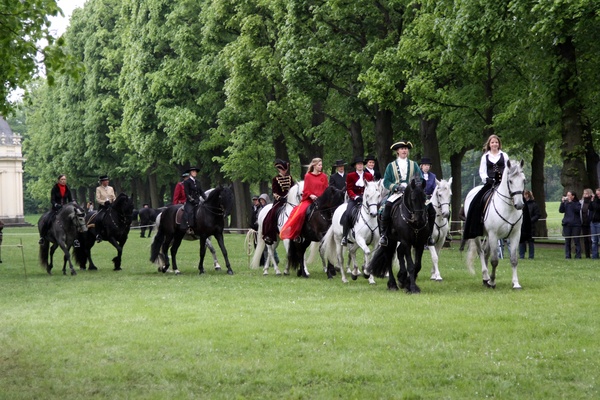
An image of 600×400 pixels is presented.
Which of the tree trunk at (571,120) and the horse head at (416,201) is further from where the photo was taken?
the tree trunk at (571,120)

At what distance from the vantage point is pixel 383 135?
39.4m

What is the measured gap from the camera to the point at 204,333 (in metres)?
14.0

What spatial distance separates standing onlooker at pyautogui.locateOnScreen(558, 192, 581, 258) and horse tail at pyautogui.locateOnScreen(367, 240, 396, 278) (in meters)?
11.5

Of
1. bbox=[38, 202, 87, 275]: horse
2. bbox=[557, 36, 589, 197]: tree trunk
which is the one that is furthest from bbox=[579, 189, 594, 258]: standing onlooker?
bbox=[38, 202, 87, 275]: horse

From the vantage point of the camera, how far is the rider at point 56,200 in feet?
94.3

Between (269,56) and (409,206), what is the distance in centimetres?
2826

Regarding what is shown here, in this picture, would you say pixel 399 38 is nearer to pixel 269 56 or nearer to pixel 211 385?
pixel 269 56

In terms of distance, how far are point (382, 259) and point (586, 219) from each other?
12.2 meters

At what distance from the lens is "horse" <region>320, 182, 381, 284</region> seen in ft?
66.8

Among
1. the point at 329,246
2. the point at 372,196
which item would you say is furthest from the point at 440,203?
the point at 329,246

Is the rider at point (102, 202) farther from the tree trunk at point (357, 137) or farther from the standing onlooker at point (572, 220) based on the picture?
the tree trunk at point (357, 137)

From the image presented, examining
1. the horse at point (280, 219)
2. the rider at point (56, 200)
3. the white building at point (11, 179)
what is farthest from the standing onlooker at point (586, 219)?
the white building at point (11, 179)

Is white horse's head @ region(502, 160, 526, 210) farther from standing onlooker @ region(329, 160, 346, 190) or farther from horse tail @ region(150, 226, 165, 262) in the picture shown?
horse tail @ region(150, 226, 165, 262)

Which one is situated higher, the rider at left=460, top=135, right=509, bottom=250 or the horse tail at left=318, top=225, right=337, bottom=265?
the rider at left=460, top=135, right=509, bottom=250
